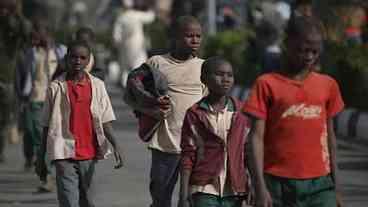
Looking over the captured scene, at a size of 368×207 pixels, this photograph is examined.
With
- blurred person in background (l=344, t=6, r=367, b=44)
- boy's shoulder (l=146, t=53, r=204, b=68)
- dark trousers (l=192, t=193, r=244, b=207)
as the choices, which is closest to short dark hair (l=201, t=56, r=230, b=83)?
dark trousers (l=192, t=193, r=244, b=207)

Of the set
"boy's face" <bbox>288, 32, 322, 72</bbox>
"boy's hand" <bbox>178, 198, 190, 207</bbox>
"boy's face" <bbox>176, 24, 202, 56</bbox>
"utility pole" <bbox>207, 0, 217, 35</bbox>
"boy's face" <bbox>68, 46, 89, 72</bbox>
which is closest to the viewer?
"boy's face" <bbox>288, 32, 322, 72</bbox>

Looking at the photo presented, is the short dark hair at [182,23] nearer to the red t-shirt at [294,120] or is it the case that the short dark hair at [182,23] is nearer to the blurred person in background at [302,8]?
the red t-shirt at [294,120]

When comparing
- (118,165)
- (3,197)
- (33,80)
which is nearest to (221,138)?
(118,165)

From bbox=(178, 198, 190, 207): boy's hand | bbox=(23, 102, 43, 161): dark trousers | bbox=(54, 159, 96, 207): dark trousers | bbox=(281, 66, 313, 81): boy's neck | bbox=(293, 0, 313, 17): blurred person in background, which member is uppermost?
bbox=(281, 66, 313, 81): boy's neck

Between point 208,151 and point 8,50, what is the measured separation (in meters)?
9.32

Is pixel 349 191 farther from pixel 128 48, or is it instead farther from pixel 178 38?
pixel 128 48

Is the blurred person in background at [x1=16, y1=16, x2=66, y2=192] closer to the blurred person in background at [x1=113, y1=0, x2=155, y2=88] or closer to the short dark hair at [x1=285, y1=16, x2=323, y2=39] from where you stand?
the short dark hair at [x1=285, y1=16, x2=323, y2=39]

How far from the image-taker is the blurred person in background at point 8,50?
16.5m

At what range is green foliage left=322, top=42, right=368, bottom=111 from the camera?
2108cm

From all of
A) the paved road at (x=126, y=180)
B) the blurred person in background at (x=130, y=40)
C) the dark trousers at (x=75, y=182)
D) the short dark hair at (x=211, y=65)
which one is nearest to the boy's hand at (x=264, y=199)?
the short dark hair at (x=211, y=65)

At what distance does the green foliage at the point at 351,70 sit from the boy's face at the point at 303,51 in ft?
44.9

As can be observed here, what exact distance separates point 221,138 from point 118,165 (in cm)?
187

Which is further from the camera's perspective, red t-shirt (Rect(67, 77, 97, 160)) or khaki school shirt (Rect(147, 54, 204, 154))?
red t-shirt (Rect(67, 77, 97, 160))

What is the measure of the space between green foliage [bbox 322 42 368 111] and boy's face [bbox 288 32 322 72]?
13.7 metres
